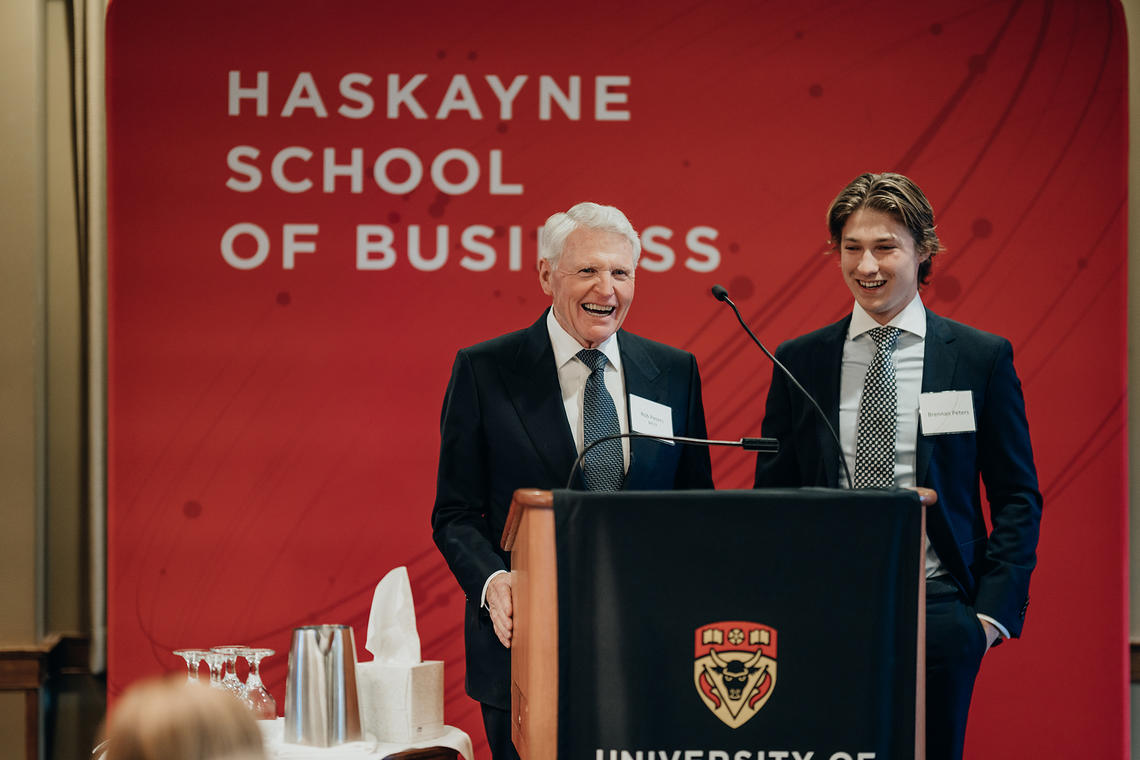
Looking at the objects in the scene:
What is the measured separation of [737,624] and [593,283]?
1089 millimetres

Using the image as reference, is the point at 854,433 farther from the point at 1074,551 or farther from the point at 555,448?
the point at 1074,551

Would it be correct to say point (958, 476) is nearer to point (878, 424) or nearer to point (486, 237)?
point (878, 424)

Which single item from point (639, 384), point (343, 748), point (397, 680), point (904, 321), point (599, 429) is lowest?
point (343, 748)

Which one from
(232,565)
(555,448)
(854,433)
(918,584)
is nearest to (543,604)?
(918,584)

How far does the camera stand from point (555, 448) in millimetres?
2631

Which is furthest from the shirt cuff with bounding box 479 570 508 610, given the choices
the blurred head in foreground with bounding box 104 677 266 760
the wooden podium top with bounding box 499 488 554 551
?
the blurred head in foreground with bounding box 104 677 266 760

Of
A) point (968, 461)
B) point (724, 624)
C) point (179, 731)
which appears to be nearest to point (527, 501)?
point (724, 624)

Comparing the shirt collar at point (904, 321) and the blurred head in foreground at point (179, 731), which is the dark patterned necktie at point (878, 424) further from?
the blurred head in foreground at point (179, 731)

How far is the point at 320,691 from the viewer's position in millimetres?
2518

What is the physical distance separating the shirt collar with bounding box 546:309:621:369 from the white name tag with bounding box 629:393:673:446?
0.40 ft

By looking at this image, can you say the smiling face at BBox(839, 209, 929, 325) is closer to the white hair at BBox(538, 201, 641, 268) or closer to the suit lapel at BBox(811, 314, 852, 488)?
the suit lapel at BBox(811, 314, 852, 488)

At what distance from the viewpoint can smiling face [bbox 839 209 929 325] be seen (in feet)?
8.86

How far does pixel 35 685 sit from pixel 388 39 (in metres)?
2.30

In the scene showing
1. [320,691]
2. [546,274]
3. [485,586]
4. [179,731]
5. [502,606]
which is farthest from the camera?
[546,274]
